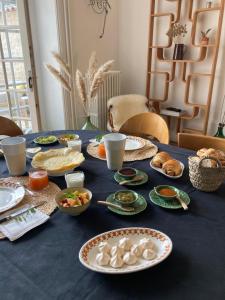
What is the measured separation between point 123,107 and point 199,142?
1.50 metres

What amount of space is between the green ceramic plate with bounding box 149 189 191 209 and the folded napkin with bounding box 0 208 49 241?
1.24 ft

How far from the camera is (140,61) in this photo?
316cm

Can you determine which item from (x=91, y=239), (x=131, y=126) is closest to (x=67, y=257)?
(x=91, y=239)

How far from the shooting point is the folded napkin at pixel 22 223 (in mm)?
726

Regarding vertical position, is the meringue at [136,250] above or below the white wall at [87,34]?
below

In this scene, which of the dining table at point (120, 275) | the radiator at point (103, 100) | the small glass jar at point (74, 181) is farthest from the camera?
the radiator at point (103, 100)

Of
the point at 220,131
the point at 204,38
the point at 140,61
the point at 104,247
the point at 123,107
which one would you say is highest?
the point at 204,38

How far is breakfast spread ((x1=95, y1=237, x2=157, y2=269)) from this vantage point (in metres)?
0.61

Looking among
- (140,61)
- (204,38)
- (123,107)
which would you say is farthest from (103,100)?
(204,38)

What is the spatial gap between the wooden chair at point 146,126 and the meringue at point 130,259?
113cm

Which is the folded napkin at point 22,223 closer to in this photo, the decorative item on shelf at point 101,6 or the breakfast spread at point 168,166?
the breakfast spread at point 168,166

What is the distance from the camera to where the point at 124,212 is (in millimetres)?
809

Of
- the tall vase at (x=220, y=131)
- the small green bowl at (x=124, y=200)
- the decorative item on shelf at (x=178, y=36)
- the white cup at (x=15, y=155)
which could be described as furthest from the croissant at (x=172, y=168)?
the decorative item on shelf at (x=178, y=36)

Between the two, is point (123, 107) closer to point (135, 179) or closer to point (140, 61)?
point (140, 61)
